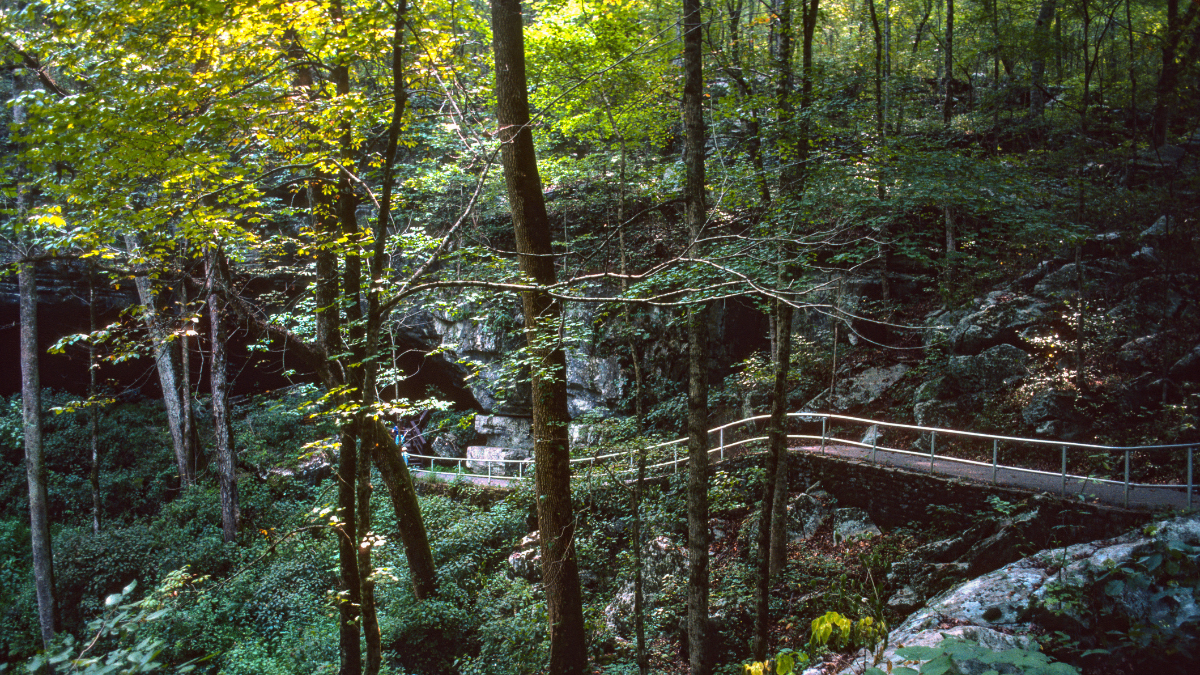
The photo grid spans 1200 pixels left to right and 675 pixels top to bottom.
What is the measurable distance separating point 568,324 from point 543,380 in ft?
2.81

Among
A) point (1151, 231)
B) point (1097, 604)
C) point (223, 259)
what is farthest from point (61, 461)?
point (1151, 231)

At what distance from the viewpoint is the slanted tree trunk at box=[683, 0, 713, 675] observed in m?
5.71

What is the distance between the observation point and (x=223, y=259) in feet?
18.5

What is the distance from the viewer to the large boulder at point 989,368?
10.8 metres

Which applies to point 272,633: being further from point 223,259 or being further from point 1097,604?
point 1097,604

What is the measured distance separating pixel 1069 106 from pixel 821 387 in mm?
8271

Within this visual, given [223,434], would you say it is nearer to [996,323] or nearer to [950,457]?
[950,457]

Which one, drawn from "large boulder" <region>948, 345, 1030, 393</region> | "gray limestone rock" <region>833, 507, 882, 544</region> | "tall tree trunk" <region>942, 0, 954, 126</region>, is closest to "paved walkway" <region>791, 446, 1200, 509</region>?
"gray limestone rock" <region>833, 507, 882, 544</region>

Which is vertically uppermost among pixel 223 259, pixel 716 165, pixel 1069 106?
pixel 1069 106

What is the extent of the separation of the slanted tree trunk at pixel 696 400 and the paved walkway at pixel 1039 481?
4737mm

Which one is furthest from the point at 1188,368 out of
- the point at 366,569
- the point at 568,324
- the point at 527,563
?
the point at 366,569

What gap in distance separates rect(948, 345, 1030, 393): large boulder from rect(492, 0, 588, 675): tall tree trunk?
9341mm

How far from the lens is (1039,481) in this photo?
27.1ft

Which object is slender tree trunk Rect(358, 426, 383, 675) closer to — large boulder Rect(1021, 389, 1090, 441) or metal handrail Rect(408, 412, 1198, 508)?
metal handrail Rect(408, 412, 1198, 508)
